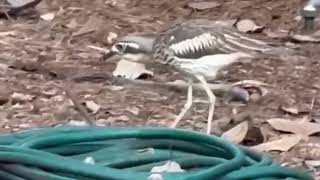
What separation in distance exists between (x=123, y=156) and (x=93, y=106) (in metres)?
1.79

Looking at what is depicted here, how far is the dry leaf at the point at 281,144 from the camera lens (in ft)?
11.5

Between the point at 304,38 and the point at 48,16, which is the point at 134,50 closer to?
the point at 304,38

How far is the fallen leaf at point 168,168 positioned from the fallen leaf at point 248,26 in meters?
3.21

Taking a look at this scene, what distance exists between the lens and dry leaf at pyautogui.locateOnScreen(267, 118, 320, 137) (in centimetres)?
373

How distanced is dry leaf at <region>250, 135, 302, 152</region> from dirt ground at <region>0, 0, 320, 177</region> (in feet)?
→ 0.13

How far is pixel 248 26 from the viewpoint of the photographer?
5.50m

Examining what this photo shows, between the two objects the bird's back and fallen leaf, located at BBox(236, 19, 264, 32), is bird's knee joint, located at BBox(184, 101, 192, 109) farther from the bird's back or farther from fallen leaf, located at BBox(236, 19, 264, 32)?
fallen leaf, located at BBox(236, 19, 264, 32)

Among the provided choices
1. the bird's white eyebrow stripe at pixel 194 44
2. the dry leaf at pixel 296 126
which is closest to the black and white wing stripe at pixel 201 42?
the bird's white eyebrow stripe at pixel 194 44

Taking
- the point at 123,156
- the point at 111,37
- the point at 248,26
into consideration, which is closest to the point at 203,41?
the point at 111,37

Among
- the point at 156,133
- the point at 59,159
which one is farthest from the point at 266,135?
the point at 59,159

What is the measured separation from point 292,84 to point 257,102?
0.35m

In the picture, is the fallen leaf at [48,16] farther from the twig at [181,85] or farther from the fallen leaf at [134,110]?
the fallen leaf at [134,110]

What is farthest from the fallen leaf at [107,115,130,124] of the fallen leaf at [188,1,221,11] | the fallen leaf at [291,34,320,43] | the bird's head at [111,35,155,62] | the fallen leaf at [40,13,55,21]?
the fallen leaf at [188,1,221,11]

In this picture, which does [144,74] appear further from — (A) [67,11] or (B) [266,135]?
(A) [67,11]
